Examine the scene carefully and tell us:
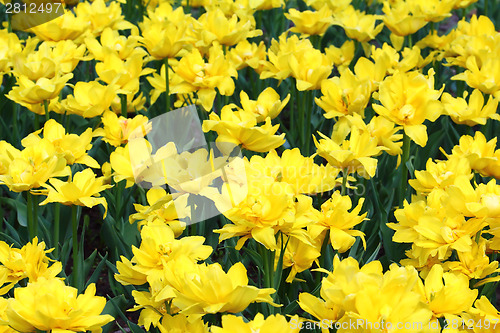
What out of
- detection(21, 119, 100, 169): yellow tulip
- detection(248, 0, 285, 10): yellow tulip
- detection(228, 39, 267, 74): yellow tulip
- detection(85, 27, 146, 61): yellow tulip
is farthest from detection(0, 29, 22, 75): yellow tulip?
detection(248, 0, 285, 10): yellow tulip

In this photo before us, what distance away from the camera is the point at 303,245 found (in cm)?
168

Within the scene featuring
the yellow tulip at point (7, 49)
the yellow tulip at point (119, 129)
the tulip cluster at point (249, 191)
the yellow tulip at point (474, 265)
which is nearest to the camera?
the tulip cluster at point (249, 191)

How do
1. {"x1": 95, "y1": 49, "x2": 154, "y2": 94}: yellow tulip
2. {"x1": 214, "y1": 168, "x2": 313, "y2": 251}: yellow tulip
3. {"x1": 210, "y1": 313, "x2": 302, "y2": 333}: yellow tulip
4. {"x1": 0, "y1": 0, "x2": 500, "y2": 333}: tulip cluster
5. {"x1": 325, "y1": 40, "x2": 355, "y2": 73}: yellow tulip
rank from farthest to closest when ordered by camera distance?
{"x1": 325, "y1": 40, "x2": 355, "y2": 73}: yellow tulip < {"x1": 95, "y1": 49, "x2": 154, "y2": 94}: yellow tulip < {"x1": 214, "y1": 168, "x2": 313, "y2": 251}: yellow tulip < {"x1": 0, "y1": 0, "x2": 500, "y2": 333}: tulip cluster < {"x1": 210, "y1": 313, "x2": 302, "y2": 333}: yellow tulip

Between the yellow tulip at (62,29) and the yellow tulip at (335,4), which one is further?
the yellow tulip at (335,4)

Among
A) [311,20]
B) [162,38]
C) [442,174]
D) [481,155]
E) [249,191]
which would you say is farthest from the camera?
[311,20]

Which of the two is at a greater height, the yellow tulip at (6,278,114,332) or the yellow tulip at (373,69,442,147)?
the yellow tulip at (373,69,442,147)

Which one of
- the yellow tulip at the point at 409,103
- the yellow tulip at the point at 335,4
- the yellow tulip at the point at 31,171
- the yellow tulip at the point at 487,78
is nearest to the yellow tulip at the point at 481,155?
the yellow tulip at the point at 409,103

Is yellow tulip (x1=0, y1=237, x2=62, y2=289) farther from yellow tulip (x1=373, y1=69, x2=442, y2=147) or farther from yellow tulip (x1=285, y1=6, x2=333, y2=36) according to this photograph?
yellow tulip (x1=285, y1=6, x2=333, y2=36)

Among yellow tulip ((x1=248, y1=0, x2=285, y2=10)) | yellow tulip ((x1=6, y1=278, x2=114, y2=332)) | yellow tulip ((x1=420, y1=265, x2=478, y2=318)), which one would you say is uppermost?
yellow tulip ((x1=248, y1=0, x2=285, y2=10))

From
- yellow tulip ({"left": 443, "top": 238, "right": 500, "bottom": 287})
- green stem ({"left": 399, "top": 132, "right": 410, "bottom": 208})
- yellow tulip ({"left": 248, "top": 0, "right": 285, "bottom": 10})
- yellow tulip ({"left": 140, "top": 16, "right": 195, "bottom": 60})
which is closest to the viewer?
yellow tulip ({"left": 443, "top": 238, "right": 500, "bottom": 287})

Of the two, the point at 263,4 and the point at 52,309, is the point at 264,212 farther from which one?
the point at 263,4

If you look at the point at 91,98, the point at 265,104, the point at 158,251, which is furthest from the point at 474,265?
the point at 91,98

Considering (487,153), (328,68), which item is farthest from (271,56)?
(487,153)

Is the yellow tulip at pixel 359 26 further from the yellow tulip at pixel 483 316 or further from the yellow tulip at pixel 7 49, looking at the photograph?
the yellow tulip at pixel 483 316
